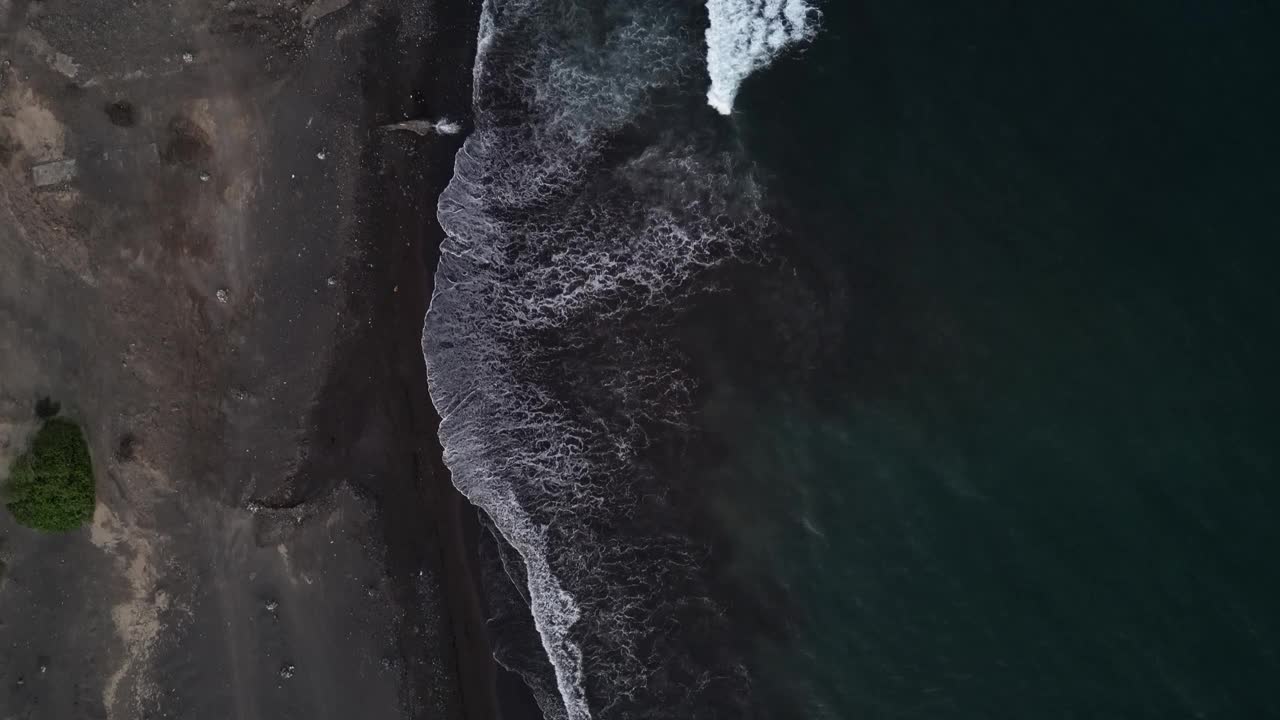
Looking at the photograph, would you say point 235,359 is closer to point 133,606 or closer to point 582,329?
point 133,606

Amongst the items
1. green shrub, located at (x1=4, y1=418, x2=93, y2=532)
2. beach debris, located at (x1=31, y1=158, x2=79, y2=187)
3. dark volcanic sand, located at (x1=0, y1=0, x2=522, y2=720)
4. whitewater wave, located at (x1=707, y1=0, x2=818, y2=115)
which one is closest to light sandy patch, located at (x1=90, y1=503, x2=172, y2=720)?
dark volcanic sand, located at (x1=0, y1=0, x2=522, y2=720)

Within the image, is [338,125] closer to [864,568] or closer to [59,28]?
[59,28]

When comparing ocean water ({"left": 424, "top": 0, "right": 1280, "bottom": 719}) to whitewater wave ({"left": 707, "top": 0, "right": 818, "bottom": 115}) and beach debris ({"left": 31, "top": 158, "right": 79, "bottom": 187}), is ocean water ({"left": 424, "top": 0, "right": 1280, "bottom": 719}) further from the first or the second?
beach debris ({"left": 31, "top": 158, "right": 79, "bottom": 187})

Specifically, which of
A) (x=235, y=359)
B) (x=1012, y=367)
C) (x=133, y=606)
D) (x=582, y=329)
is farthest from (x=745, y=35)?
(x=133, y=606)

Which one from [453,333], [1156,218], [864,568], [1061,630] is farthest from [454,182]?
[1061,630]

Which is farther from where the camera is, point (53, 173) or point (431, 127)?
point (431, 127)

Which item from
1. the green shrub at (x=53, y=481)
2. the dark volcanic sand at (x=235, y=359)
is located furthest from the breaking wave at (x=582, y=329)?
the green shrub at (x=53, y=481)

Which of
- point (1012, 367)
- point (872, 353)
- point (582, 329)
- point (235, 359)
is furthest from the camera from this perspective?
point (582, 329)
